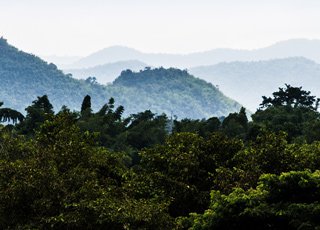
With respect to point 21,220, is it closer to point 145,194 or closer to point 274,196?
point 145,194

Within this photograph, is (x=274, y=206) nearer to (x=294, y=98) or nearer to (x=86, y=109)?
(x=86, y=109)

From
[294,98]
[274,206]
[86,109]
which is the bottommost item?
[274,206]

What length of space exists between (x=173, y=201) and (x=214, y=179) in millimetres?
2229

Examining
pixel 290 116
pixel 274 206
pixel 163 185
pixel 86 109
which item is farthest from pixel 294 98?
pixel 274 206

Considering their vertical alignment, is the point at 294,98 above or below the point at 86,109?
above

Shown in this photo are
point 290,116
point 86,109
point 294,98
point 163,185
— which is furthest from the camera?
point 294,98

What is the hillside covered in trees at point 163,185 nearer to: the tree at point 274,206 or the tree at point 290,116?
the tree at point 274,206

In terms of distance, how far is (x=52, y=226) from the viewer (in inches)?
851

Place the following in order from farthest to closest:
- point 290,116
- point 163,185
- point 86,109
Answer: point 290,116
point 86,109
point 163,185

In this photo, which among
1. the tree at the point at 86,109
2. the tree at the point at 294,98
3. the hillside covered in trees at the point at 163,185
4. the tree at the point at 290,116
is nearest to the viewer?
the hillside covered in trees at the point at 163,185

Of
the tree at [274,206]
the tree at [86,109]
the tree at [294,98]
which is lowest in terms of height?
the tree at [274,206]

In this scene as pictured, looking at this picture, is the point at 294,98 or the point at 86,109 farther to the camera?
the point at 294,98

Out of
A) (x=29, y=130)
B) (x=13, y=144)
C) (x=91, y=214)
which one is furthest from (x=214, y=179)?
(x=29, y=130)

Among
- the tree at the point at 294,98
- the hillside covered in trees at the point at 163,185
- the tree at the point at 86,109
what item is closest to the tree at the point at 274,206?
the hillside covered in trees at the point at 163,185
